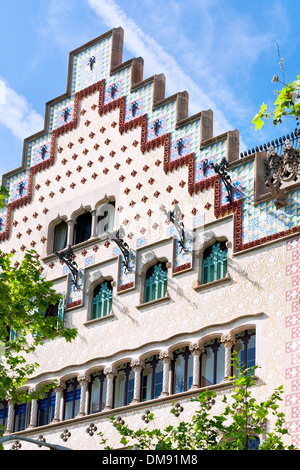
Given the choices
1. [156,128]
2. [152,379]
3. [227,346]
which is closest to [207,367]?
[227,346]

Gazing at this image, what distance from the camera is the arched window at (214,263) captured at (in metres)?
29.2

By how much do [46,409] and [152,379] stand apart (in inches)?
159

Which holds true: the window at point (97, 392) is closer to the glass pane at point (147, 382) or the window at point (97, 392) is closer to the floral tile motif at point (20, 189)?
the glass pane at point (147, 382)

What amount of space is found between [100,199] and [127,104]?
303 centimetres

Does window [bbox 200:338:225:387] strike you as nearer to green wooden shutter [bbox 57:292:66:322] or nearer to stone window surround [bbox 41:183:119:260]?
stone window surround [bbox 41:183:119:260]

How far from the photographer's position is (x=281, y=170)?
28656 millimetres

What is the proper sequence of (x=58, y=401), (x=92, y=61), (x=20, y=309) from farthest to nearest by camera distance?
(x=92, y=61) → (x=58, y=401) → (x=20, y=309)

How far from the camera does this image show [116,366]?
1203 inches

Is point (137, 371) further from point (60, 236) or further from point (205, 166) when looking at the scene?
point (60, 236)

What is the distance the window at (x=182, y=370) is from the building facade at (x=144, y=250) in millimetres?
38

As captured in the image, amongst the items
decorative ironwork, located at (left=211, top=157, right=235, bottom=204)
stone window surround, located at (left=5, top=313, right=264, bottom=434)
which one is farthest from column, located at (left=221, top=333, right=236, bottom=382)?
decorative ironwork, located at (left=211, top=157, right=235, bottom=204)

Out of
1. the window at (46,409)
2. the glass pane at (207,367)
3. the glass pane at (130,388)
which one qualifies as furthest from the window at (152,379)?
the window at (46,409)

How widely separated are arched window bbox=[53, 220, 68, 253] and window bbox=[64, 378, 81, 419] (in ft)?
15.0

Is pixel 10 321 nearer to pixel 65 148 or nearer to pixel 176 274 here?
pixel 176 274
